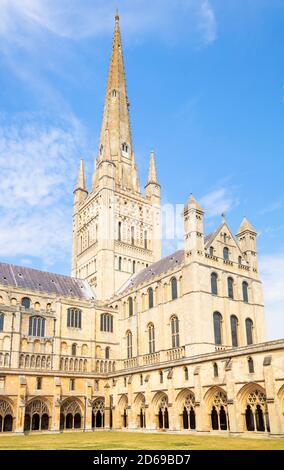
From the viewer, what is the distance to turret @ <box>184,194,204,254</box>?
4922 centimetres

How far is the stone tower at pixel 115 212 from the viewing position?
67938 millimetres

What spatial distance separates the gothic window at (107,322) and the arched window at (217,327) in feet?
58.0

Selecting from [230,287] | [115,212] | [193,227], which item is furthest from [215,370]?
[115,212]

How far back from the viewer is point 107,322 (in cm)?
6047

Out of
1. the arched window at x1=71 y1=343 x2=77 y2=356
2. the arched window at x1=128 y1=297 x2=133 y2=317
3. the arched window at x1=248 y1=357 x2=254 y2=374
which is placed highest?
the arched window at x1=128 y1=297 x2=133 y2=317

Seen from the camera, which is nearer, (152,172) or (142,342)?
(142,342)

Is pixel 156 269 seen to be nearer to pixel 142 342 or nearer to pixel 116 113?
pixel 142 342

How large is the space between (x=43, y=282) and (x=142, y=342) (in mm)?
16968

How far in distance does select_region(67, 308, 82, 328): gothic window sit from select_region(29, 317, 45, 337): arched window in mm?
3668

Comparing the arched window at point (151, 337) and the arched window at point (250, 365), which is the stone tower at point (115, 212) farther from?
the arched window at point (250, 365)

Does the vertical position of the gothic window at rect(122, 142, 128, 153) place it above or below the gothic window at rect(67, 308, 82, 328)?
above

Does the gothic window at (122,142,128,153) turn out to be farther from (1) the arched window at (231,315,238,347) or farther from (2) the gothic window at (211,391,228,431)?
(2) the gothic window at (211,391,228,431)

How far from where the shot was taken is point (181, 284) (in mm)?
50281

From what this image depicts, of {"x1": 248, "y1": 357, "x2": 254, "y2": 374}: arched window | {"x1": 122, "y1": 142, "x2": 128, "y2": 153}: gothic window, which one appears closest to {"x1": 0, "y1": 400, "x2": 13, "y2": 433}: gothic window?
{"x1": 248, "y1": 357, "x2": 254, "y2": 374}: arched window
